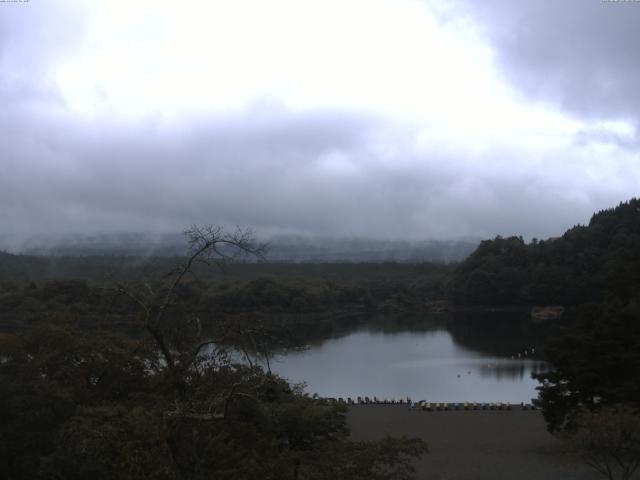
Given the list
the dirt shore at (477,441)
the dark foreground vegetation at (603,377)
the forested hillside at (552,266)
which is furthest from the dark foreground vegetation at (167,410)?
the forested hillside at (552,266)

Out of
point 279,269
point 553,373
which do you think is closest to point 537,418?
point 553,373

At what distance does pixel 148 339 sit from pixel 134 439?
106 inches

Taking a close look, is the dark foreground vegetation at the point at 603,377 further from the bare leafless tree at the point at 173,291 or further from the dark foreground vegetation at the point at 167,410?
the bare leafless tree at the point at 173,291

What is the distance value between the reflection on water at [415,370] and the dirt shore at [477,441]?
6.48 m

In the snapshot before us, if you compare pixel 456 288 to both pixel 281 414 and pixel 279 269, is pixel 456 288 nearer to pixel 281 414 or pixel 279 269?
pixel 279 269

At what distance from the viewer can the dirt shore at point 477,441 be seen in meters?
15.7

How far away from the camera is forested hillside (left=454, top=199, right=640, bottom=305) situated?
71.1 metres

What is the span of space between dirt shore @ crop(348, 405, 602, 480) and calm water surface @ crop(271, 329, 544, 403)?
21.2 ft

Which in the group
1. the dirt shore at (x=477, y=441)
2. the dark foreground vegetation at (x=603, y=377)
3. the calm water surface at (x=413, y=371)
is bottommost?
the calm water surface at (x=413, y=371)

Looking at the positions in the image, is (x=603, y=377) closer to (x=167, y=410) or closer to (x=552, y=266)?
(x=167, y=410)

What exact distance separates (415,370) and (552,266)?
139ft

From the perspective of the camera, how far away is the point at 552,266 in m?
75.2

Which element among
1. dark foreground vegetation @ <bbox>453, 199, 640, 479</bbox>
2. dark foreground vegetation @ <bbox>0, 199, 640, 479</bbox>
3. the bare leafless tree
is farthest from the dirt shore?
Answer: the bare leafless tree

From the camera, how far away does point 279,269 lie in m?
120
